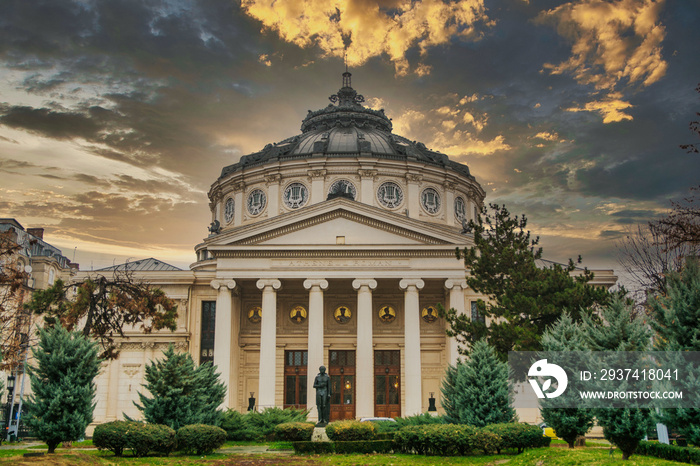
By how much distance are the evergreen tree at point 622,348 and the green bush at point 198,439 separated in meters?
13.9

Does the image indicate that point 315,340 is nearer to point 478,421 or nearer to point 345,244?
point 345,244

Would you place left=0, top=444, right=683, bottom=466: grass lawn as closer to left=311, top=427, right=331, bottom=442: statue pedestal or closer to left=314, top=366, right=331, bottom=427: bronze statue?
left=311, top=427, right=331, bottom=442: statue pedestal

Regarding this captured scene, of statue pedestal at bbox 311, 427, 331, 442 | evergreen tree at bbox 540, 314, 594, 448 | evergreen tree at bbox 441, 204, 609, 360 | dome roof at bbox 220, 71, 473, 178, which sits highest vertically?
dome roof at bbox 220, 71, 473, 178

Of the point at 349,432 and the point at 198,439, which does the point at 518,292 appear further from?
the point at 198,439

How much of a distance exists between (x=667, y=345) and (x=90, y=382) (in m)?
18.9

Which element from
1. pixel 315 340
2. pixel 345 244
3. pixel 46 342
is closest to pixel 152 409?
pixel 46 342

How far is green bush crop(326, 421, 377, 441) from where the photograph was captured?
24.9 meters

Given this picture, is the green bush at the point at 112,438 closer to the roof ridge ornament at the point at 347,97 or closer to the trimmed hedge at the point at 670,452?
the trimmed hedge at the point at 670,452

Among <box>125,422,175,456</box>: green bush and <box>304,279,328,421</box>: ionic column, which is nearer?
<box>125,422,175,456</box>: green bush

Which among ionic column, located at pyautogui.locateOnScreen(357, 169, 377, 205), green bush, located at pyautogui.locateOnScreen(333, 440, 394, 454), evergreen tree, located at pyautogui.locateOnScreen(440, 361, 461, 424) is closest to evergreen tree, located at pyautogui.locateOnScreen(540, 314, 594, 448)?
evergreen tree, located at pyautogui.locateOnScreen(440, 361, 461, 424)

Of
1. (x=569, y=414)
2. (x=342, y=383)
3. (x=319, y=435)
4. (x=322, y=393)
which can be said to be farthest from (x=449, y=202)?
(x=569, y=414)

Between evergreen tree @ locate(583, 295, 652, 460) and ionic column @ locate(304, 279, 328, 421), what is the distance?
2206 centimetres

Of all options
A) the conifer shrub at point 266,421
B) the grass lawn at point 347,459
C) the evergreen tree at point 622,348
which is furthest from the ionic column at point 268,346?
the evergreen tree at point 622,348

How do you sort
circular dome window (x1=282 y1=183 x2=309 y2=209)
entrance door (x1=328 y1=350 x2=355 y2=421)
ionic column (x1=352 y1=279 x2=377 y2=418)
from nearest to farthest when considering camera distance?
ionic column (x1=352 y1=279 x2=377 y2=418), entrance door (x1=328 y1=350 x2=355 y2=421), circular dome window (x1=282 y1=183 x2=309 y2=209)
